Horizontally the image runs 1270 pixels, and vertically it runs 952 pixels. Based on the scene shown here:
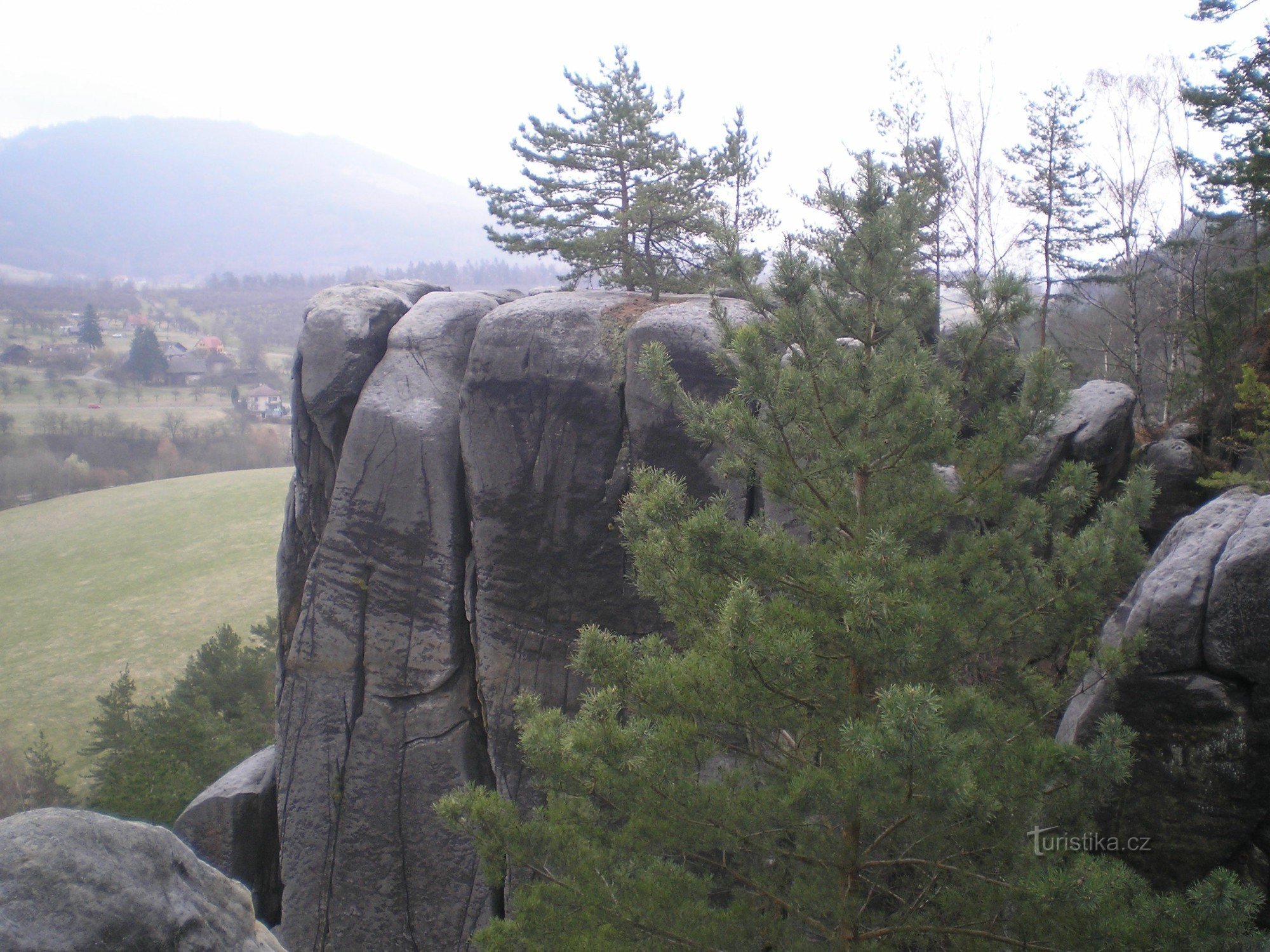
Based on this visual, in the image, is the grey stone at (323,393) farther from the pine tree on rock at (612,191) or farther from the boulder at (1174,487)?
the boulder at (1174,487)

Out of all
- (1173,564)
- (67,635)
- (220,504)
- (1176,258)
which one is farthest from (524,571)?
(220,504)

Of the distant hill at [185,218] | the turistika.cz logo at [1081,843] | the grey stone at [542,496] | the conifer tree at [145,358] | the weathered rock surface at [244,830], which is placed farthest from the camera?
the distant hill at [185,218]

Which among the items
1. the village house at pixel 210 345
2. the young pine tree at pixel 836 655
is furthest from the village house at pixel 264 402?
the young pine tree at pixel 836 655

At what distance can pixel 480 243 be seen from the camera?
149375mm

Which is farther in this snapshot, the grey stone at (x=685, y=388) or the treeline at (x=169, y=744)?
the treeline at (x=169, y=744)

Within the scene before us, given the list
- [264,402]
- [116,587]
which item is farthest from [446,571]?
[264,402]

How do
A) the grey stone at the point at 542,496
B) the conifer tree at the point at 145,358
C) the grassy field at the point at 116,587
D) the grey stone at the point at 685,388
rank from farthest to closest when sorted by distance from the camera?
the conifer tree at the point at 145,358, the grassy field at the point at 116,587, the grey stone at the point at 542,496, the grey stone at the point at 685,388

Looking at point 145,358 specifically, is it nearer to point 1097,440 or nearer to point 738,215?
point 738,215

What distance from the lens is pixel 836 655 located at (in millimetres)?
4730

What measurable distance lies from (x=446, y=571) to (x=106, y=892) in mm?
6225

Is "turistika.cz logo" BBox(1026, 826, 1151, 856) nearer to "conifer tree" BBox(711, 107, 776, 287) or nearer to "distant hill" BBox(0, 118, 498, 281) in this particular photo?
"conifer tree" BBox(711, 107, 776, 287)

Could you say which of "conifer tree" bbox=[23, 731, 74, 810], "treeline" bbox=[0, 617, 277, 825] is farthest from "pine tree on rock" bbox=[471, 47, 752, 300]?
"conifer tree" bbox=[23, 731, 74, 810]

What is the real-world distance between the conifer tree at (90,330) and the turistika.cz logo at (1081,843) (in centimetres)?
5215

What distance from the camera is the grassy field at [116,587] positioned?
23719 mm
